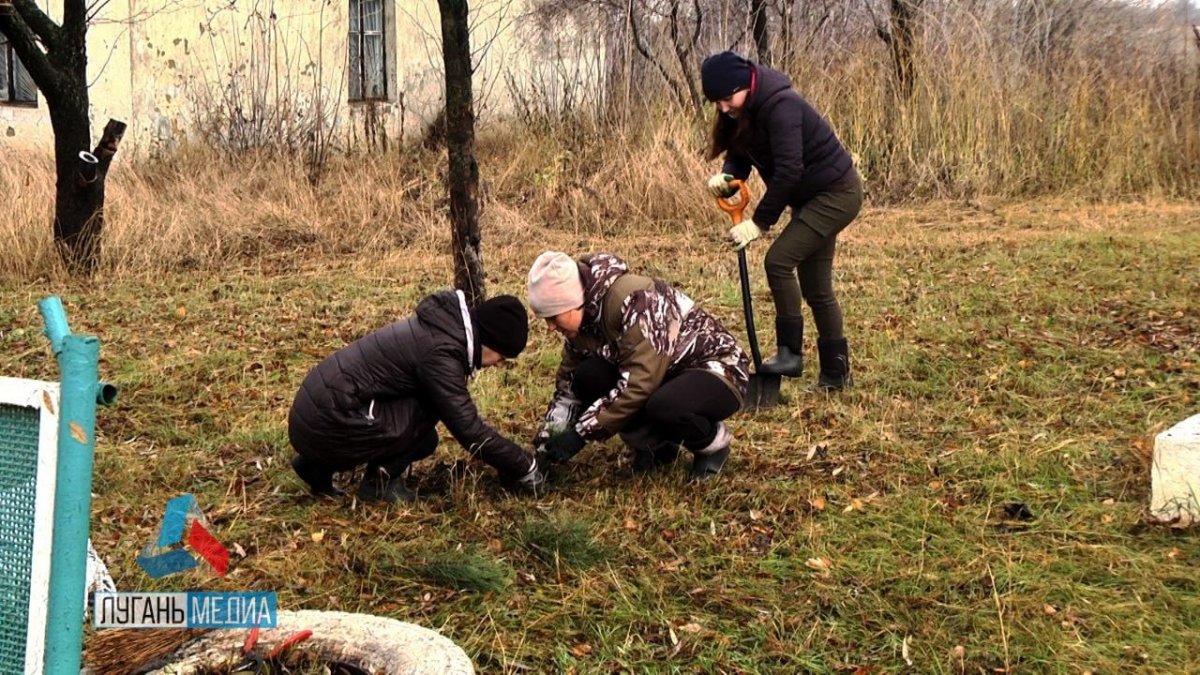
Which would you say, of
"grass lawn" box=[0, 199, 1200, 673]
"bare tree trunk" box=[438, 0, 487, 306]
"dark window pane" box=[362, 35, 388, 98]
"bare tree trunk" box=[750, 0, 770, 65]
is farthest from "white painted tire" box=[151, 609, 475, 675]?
"dark window pane" box=[362, 35, 388, 98]

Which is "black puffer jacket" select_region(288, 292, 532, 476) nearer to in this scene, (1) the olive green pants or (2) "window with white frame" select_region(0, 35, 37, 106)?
(1) the olive green pants

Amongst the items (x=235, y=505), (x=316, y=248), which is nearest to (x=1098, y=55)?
(x=316, y=248)

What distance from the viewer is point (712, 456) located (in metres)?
4.52

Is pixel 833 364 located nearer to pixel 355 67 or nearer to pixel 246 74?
pixel 246 74

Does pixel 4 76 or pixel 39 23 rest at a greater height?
pixel 4 76

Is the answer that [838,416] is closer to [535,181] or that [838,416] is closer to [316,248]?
[316,248]

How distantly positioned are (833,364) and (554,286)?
2164 mm

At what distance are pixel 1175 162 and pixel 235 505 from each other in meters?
11.5

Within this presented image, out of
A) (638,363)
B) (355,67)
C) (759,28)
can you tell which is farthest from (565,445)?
(355,67)

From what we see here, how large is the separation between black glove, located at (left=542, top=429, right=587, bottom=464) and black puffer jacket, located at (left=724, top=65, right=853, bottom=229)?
164cm

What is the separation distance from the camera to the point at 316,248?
33.2 ft

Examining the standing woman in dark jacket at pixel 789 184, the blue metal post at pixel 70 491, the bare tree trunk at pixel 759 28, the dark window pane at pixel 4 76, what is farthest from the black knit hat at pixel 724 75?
the dark window pane at pixel 4 76

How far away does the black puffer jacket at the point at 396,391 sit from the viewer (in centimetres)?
406

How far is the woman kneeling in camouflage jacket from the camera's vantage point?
4.21 metres
